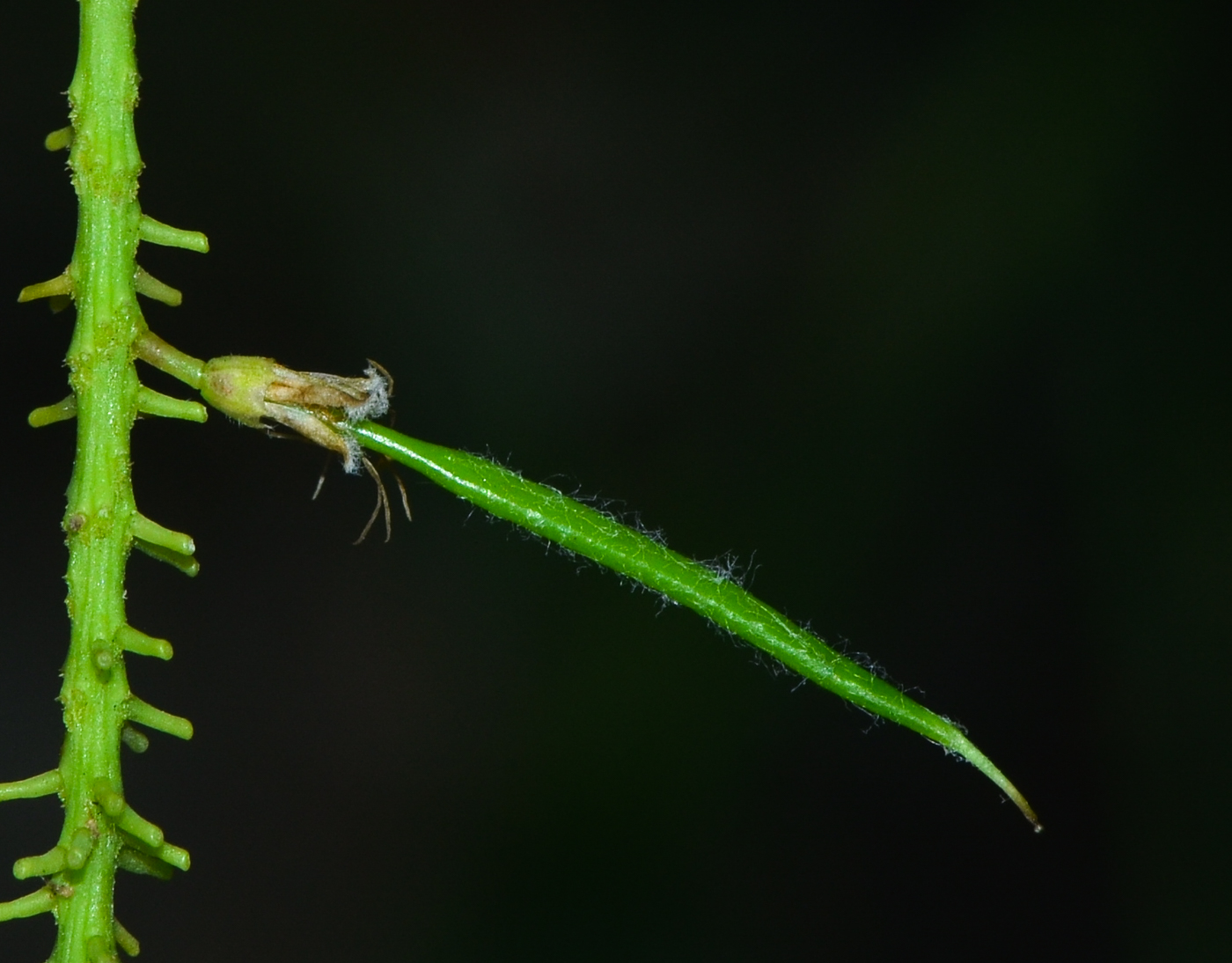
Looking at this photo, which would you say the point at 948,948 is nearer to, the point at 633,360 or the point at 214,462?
the point at 633,360

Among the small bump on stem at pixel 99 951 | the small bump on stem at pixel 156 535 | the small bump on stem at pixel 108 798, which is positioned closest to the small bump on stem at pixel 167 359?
the small bump on stem at pixel 156 535

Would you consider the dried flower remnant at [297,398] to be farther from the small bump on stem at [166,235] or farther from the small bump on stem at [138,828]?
the small bump on stem at [138,828]

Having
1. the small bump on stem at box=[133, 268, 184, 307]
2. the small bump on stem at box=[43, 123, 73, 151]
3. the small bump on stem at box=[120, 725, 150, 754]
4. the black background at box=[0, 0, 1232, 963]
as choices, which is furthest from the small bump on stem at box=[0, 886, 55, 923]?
the black background at box=[0, 0, 1232, 963]

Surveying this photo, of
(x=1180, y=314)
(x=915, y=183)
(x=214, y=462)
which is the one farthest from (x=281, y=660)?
(x=1180, y=314)

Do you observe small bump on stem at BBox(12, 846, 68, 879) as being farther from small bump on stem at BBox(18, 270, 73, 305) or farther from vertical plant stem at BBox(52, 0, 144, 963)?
small bump on stem at BBox(18, 270, 73, 305)

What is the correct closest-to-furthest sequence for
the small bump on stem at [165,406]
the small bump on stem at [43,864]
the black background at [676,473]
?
1. the small bump on stem at [43,864]
2. the small bump on stem at [165,406]
3. the black background at [676,473]

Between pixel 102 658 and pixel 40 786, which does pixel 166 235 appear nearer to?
pixel 102 658
